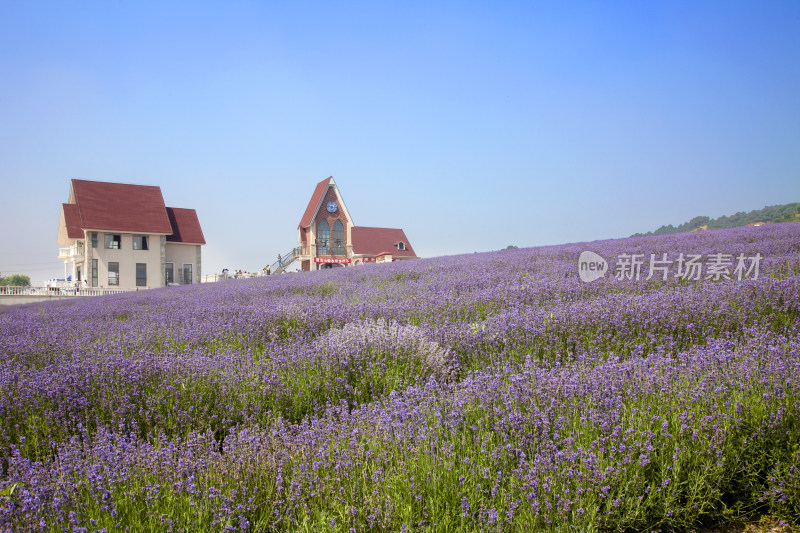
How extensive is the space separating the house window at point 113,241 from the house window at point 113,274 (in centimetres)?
110

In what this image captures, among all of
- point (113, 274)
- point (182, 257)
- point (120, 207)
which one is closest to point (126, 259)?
point (113, 274)

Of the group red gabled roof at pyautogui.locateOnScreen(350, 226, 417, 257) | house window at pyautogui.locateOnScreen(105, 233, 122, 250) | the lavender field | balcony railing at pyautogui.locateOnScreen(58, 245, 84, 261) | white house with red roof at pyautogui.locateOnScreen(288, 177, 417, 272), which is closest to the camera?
the lavender field

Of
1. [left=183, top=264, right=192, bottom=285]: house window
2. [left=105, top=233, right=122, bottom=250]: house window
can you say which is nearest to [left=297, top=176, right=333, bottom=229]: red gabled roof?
[left=183, top=264, right=192, bottom=285]: house window

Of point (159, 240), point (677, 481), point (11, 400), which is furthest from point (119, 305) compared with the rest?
point (159, 240)

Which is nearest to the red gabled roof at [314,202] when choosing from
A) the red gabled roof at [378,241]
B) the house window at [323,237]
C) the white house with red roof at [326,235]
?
the white house with red roof at [326,235]

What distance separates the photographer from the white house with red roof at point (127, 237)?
92.8ft

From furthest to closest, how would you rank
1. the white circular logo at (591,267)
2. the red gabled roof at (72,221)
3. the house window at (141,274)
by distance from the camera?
the red gabled roof at (72,221)
the house window at (141,274)
the white circular logo at (591,267)

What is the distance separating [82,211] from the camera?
2811 centimetres

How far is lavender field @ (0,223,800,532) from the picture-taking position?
2070 mm

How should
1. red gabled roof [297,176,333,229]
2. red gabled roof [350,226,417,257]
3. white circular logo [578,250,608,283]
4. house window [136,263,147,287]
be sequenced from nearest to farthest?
white circular logo [578,250,608,283]
house window [136,263,147,287]
red gabled roof [297,176,333,229]
red gabled roof [350,226,417,257]

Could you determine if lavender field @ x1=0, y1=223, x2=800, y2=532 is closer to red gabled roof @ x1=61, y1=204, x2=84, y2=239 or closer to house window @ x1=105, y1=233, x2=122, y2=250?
house window @ x1=105, y1=233, x2=122, y2=250

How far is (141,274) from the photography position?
29594 millimetres

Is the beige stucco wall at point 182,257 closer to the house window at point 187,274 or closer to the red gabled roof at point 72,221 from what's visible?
the house window at point 187,274

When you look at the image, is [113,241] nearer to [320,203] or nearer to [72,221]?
[72,221]
